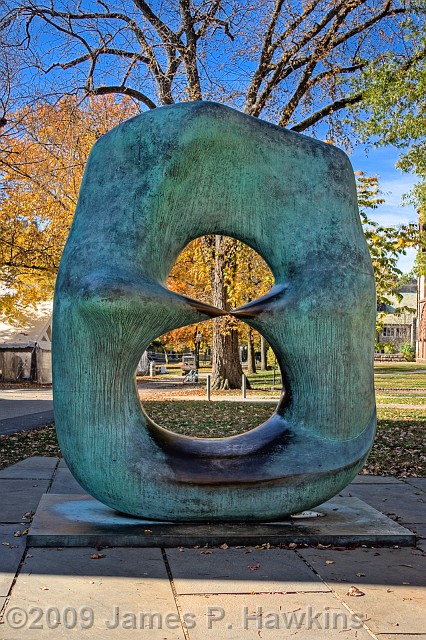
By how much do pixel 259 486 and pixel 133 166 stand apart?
2567mm

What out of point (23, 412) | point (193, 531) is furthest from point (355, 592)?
point (23, 412)

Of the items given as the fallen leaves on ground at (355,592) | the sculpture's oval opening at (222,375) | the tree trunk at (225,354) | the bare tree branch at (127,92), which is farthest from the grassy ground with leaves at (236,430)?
the bare tree branch at (127,92)

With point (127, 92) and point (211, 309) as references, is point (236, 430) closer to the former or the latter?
point (211, 309)

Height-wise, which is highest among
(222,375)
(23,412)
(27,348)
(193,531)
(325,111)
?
(325,111)

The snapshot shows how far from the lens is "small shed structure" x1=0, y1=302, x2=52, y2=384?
32.2m

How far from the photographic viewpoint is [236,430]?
13.0 metres

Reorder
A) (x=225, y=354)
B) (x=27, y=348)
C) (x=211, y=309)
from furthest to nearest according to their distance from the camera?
(x=27, y=348) < (x=225, y=354) < (x=211, y=309)

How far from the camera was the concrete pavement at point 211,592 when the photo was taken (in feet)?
12.3

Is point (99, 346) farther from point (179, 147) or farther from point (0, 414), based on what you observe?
point (0, 414)

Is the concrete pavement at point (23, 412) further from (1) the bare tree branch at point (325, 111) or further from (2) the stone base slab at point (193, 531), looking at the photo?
(1) the bare tree branch at point (325, 111)

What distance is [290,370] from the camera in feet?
18.8

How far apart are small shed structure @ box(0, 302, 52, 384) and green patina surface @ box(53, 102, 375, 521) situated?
27224 mm

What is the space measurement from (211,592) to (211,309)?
207cm

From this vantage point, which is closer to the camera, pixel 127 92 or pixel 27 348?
pixel 127 92
